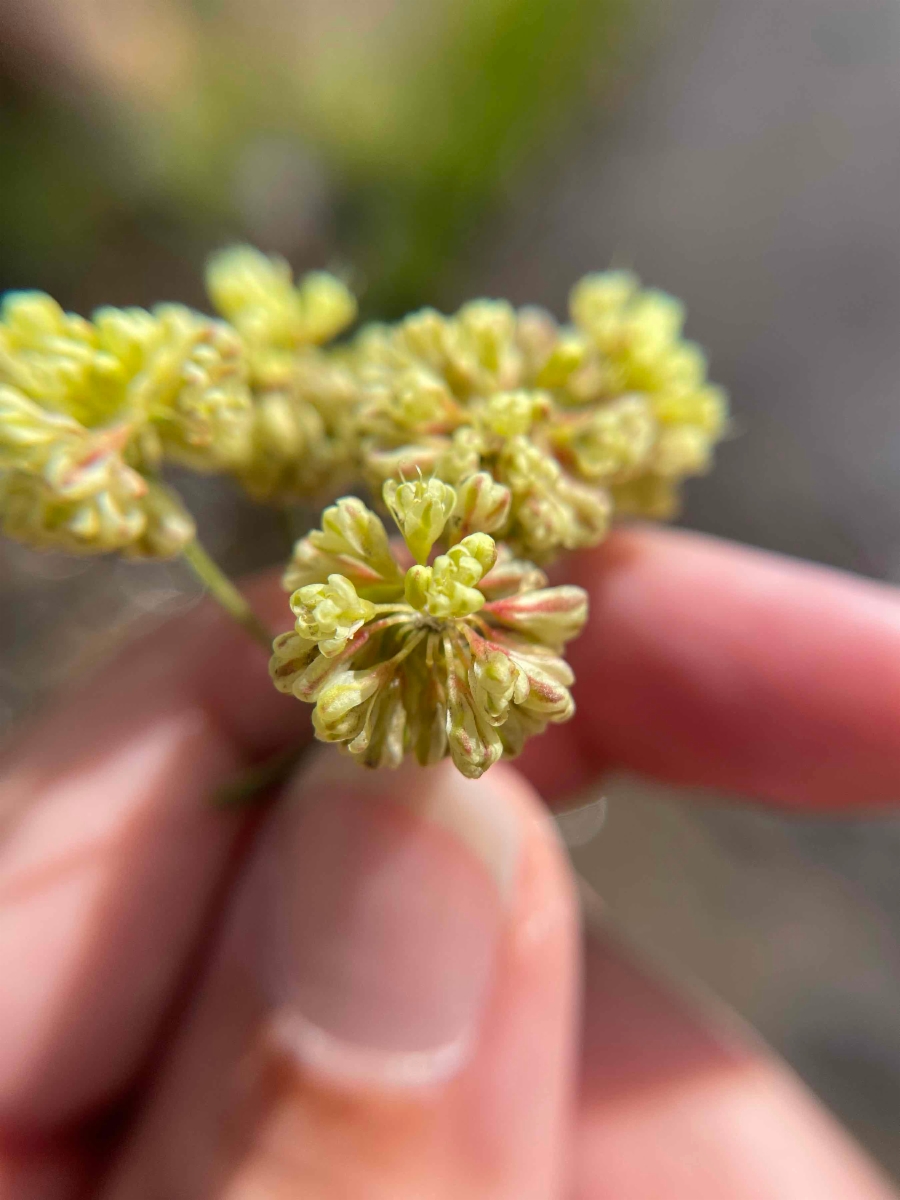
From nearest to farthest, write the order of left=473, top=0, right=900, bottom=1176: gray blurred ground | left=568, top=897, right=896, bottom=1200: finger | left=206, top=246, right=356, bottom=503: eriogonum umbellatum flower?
left=206, top=246, right=356, bottom=503: eriogonum umbellatum flower, left=568, top=897, right=896, bottom=1200: finger, left=473, top=0, right=900, bottom=1176: gray blurred ground

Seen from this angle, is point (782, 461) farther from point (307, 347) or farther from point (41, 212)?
point (41, 212)

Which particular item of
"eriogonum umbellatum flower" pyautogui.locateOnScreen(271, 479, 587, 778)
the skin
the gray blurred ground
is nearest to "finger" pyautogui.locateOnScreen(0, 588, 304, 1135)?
the skin

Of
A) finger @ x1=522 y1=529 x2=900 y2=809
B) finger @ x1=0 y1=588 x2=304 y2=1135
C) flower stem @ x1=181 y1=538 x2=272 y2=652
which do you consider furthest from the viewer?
finger @ x1=522 y1=529 x2=900 y2=809

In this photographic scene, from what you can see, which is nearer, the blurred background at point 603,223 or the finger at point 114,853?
the finger at point 114,853

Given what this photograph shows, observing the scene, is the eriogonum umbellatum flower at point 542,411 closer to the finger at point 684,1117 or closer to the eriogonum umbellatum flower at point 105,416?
the eriogonum umbellatum flower at point 105,416

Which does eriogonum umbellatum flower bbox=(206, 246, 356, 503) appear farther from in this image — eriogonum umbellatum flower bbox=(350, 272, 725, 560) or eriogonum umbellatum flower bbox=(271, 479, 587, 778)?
eriogonum umbellatum flower bbox=(271, 479, 587, 778)

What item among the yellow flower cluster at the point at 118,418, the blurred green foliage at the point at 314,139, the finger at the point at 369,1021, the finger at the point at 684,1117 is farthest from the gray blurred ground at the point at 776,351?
the yellow flower cluster at the point at 118,418
